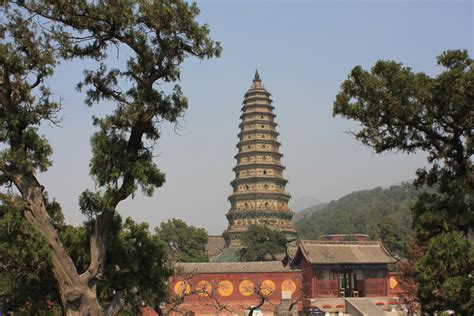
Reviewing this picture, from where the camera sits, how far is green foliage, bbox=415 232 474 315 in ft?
35.3

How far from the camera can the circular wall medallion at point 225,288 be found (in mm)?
32438

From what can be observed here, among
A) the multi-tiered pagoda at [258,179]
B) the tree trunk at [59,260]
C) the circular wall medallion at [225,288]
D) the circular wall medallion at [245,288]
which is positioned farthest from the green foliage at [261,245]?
the tree trunk at [59,260]

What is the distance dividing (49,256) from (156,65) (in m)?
4.03

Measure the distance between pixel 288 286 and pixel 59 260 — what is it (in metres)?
25.5

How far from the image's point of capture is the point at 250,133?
5478 centimetres

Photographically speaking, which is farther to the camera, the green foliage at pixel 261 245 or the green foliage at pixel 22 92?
the green foliage at pixel 261 245

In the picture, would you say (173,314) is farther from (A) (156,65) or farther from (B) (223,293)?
(A) (156,65)

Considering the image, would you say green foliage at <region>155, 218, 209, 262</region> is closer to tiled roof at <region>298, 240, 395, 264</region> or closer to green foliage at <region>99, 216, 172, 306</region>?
tiled roof at <region>298, 240, 395, 264</region>

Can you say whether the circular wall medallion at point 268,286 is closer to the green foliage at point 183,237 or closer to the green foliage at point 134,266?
the green foliage at point 183,237

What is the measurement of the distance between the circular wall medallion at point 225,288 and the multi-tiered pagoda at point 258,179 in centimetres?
1920

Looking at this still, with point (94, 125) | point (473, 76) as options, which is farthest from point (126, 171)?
point (473, 76)

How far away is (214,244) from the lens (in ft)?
187

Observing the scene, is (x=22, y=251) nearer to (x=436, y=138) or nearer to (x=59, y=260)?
(x=59, y=260)

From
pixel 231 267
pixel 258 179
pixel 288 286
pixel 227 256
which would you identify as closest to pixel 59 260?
pixel 231 267
